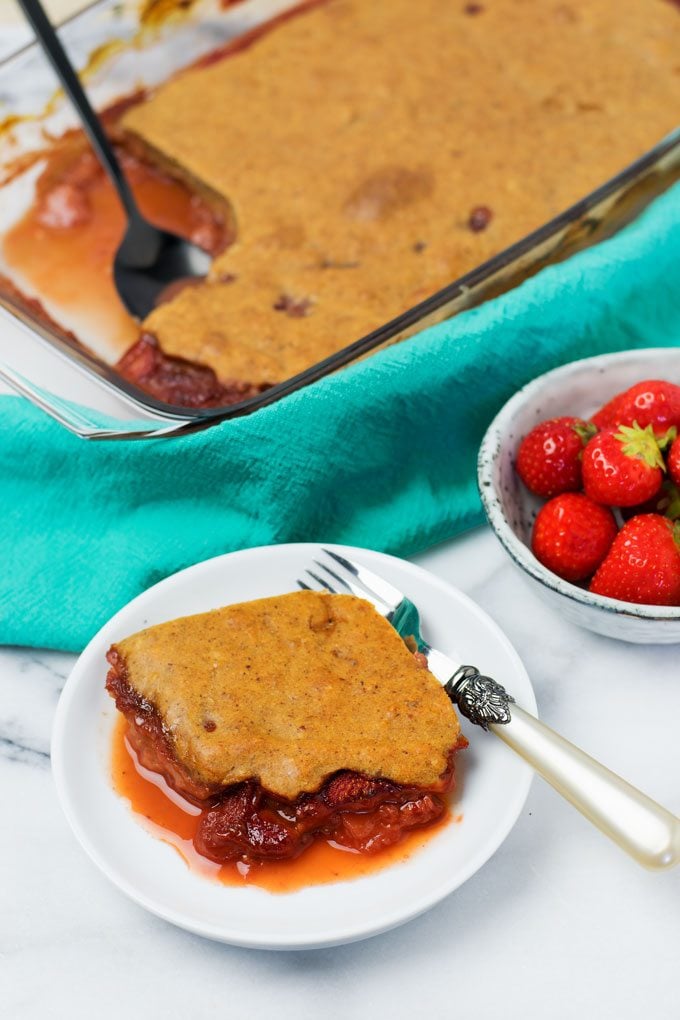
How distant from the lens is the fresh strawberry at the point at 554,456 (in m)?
1.57

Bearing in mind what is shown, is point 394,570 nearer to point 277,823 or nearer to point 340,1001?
point 277,823

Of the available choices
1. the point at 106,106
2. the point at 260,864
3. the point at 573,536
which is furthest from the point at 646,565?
the point at 106,106

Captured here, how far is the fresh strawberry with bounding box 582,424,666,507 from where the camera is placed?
147cm

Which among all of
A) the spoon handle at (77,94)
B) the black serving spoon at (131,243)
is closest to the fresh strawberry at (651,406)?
the black serving spoon at (131,243)

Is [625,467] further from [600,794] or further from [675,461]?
[600,794]

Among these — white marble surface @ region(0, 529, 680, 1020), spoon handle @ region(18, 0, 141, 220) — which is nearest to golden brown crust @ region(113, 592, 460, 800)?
white marble surface @ region(0, 529, 680, 1020)

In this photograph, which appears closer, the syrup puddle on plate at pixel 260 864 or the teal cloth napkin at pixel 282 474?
the syrup puddle on plate at pixel 260 864

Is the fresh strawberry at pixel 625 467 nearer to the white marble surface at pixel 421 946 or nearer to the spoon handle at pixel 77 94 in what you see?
the white marble surface at pixel 421 946

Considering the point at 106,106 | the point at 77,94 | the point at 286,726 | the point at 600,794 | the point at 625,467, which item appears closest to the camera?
the point at 600,794

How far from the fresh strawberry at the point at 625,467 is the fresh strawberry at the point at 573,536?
29mm

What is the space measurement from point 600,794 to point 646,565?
1.14ft

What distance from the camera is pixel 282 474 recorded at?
1.65 meters

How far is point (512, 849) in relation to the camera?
4.41ft

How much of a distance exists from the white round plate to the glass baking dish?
29cm
